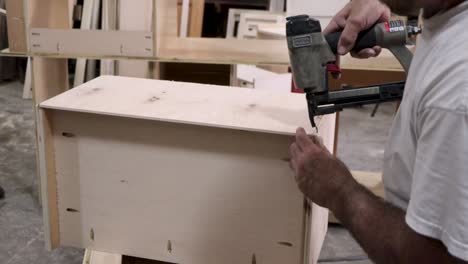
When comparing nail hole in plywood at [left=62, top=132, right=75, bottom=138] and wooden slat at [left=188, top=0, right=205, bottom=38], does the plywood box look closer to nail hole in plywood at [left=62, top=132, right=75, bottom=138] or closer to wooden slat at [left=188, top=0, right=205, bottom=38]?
nail hole in plywood at [left=62, top=132, right=75, bottom=138]

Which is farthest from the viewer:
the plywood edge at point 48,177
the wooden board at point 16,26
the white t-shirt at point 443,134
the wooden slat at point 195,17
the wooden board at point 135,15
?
the wooden slat at point 195,17

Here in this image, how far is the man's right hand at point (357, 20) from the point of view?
3.65 ft

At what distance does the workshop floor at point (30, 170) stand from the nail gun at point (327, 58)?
3.57ft

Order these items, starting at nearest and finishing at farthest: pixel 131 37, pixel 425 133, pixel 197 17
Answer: pixel 425 133, pixel 131 37, pixel 197 17

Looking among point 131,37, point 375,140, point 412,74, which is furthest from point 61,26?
point 375,140

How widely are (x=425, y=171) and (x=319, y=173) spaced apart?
27cm

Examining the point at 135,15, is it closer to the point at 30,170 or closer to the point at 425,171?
the point at 30,170

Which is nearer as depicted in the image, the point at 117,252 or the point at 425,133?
the point at 425,133

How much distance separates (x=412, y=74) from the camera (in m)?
0.87

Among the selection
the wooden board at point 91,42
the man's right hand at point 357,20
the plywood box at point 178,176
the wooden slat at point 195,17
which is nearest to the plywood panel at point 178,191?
the plywood box at point 178,176

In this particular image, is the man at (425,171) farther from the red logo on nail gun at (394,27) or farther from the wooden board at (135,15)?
the wooden board at (135,15)

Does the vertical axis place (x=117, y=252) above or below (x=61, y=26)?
below

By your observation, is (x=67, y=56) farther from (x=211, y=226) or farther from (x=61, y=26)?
(x=211, y=226)

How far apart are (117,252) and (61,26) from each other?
123 centimetres
